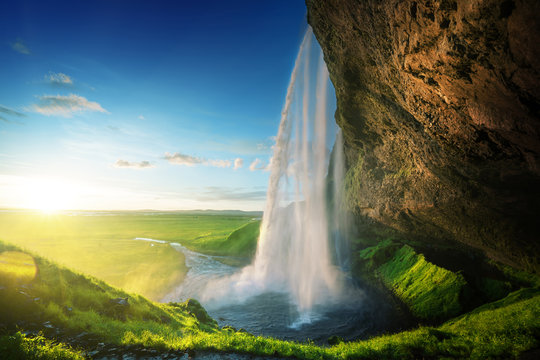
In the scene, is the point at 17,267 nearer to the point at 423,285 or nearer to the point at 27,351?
the point at 27,351

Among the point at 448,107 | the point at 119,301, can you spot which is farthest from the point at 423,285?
the point at 119,301

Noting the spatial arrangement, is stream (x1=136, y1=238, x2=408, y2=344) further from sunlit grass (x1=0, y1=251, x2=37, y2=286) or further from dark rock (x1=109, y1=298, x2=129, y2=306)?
sunlit grass (x1=0, y1=251, x2=37, y2=286)

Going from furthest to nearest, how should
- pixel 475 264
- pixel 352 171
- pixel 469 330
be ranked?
pixel 352 171
pixel 475 264
pixel 469 330

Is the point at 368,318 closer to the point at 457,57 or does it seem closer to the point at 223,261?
the point at 457,57

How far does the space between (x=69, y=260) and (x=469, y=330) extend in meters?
45.4

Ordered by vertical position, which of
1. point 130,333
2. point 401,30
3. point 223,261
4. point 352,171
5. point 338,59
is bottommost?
point 223,261

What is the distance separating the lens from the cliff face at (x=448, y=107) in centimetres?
588

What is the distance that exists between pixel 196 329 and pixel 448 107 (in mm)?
15354

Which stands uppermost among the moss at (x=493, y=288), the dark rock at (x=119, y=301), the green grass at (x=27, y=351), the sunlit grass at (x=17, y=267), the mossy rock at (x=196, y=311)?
the sunlit grass at (x=17, y=267)

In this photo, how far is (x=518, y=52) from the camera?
5.41 metres

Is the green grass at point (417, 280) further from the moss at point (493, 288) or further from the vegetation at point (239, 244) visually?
the vegetation at point (239, 244)

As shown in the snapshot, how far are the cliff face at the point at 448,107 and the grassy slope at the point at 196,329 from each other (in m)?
5.01

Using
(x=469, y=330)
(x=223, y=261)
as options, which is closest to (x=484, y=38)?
(x=469, y=330)

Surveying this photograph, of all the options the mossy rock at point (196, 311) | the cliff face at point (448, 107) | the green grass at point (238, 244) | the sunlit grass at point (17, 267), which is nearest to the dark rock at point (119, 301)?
A: the sunlit grass at point (17, 267)
